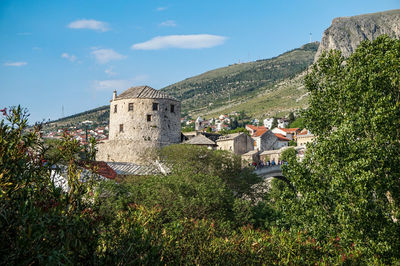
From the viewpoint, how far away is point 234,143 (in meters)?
55.0

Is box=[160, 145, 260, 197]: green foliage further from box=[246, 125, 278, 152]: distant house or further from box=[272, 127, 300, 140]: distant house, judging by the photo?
box=[272, 127, 300, 140]: distant house

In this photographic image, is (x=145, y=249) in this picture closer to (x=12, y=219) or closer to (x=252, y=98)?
(x=12, y=219)

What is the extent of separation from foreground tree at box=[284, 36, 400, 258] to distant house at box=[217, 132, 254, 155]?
36334 mm

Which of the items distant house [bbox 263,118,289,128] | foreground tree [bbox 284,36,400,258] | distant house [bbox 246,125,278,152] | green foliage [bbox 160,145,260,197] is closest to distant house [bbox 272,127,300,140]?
distant house [bbox 263,118,289,128]

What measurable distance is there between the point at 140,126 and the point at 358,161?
1295 inches

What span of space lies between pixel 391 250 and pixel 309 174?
4174mm

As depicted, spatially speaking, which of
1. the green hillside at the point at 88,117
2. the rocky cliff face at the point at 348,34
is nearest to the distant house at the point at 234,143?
the green hillside at the point at 88,117

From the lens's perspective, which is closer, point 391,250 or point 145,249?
point 145,249

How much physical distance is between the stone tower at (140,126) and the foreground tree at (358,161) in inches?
1100

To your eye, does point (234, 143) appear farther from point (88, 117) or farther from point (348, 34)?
point (348, 34)

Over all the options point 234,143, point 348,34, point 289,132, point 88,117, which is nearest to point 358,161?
point 234,143

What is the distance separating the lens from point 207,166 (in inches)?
1420

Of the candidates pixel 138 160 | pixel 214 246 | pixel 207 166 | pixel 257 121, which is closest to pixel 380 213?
pixel 214 246

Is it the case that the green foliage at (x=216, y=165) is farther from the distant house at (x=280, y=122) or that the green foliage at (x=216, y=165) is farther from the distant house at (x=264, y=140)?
the distant house at (x=280, y=122)
